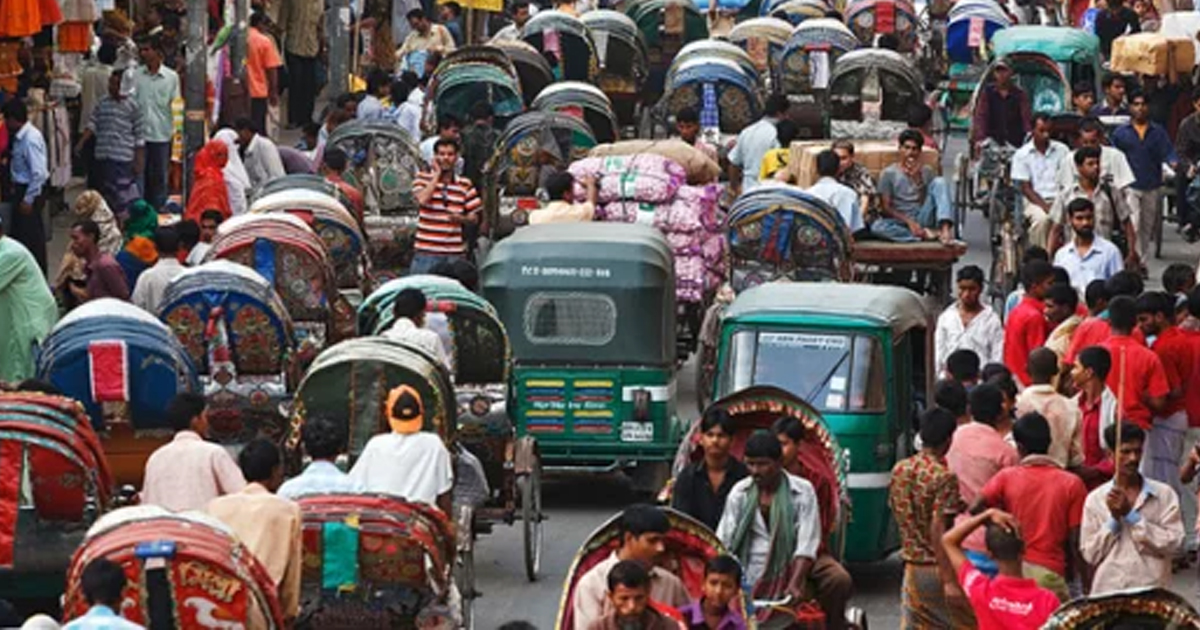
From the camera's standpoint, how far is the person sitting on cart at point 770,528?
17625 mm

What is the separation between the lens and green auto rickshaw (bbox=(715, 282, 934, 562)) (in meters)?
21.4

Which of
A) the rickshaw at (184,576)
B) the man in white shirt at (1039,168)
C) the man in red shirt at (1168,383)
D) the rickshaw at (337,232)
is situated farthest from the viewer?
the man in white shirt at (1039,168)

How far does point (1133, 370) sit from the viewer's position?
20.9 meters

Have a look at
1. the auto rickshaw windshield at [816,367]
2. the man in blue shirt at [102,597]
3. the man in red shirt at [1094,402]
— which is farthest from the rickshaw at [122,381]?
the man in blue shirt at [102,597]

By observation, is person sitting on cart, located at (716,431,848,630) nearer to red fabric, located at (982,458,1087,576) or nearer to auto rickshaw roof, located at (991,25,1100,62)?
red fabric, located at (982,458,1087,576)

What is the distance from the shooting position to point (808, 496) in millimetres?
17844

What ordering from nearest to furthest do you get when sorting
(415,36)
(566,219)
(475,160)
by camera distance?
1. (566,219)
2. (475,160)
3. (415,36)

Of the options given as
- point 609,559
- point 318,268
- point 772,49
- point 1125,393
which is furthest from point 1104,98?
point 609,559

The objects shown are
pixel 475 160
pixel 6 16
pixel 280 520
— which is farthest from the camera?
pixel 475 160

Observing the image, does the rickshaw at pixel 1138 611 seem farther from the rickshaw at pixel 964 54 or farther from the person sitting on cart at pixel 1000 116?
the rickshaw at pixel 964 54

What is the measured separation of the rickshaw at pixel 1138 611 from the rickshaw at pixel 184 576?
149 inches

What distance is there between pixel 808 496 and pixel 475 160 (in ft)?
51.4

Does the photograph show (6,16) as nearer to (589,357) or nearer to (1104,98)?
(589,357)

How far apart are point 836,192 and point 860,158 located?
2.55 meters
